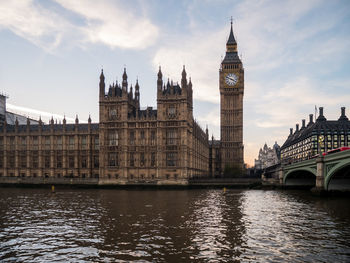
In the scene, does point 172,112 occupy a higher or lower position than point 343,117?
lower

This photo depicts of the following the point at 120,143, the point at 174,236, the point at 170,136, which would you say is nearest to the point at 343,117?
the point at 170,136

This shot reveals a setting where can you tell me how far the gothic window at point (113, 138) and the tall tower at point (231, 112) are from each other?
5670 centimetres

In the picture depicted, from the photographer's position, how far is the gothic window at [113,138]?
9944cm

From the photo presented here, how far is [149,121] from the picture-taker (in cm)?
9769

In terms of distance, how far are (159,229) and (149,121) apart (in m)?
71.0

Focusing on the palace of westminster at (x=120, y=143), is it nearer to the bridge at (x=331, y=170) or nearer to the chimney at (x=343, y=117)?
the bridge at (x=331, y=170)

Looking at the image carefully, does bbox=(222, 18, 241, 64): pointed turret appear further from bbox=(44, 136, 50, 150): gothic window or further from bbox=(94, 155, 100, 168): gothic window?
bbox=(44, 136, 50, 150): gothic window

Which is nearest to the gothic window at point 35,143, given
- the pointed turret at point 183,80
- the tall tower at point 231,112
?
the pointed turret at point 183,80

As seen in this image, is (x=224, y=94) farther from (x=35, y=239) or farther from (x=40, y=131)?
(x=35, y=239)

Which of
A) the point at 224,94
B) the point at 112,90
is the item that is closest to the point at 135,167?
the point at 112,90

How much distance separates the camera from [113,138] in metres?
99.8

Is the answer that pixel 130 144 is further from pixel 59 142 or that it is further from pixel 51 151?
pixel 51 151

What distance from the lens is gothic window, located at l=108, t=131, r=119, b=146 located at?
326 ft

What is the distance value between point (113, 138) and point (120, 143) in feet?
9.19
